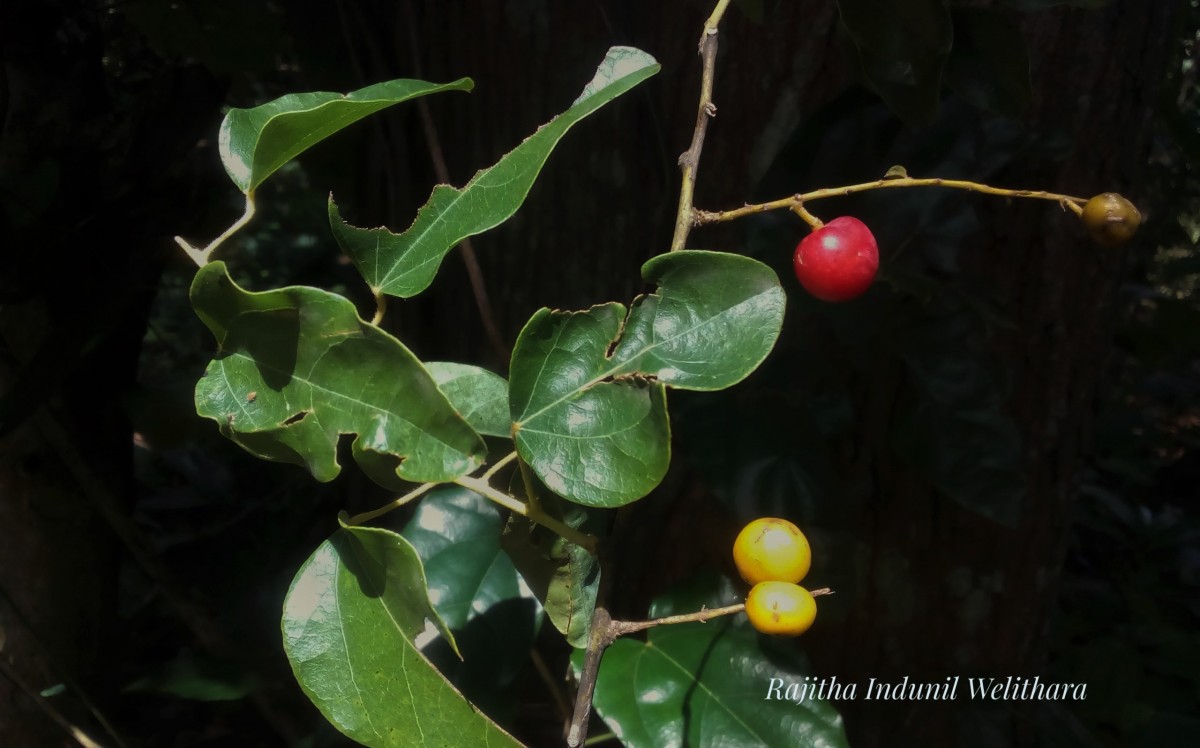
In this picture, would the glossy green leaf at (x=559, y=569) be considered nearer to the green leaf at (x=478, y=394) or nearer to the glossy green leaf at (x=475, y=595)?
the green leaf at (x=478, y=394)

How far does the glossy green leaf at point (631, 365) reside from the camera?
427mm

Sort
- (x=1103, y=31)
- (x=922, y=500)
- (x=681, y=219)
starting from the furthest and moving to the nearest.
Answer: (x=922, y=500), (x=1103, y=31), (x=681, y=219)

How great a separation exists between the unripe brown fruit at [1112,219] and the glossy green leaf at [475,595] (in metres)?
0.57

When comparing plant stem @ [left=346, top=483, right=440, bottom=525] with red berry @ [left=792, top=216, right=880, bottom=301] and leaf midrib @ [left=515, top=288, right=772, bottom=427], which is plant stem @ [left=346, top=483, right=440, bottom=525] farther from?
red berry @ [left=792, top=216, right=880, bottom=301]

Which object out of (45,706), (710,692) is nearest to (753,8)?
(710,692)

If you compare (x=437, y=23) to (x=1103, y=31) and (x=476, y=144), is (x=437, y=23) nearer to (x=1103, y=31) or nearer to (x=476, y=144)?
(x=476, y=144)

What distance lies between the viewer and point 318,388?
44cm

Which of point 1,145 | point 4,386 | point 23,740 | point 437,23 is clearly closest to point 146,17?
point 1,145

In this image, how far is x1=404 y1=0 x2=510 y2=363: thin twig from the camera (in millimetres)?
808

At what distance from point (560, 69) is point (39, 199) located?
628 mm

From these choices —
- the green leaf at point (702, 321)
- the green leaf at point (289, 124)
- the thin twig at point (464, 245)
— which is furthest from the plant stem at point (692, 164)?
the thin twig at point (464, 245)

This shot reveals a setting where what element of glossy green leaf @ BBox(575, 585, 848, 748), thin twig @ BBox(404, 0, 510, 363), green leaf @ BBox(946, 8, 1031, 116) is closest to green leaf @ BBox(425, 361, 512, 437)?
thin twig @ BBox(404, 0, 510, 363)

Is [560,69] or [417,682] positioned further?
[560,69]

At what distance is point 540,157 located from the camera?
466 mm
